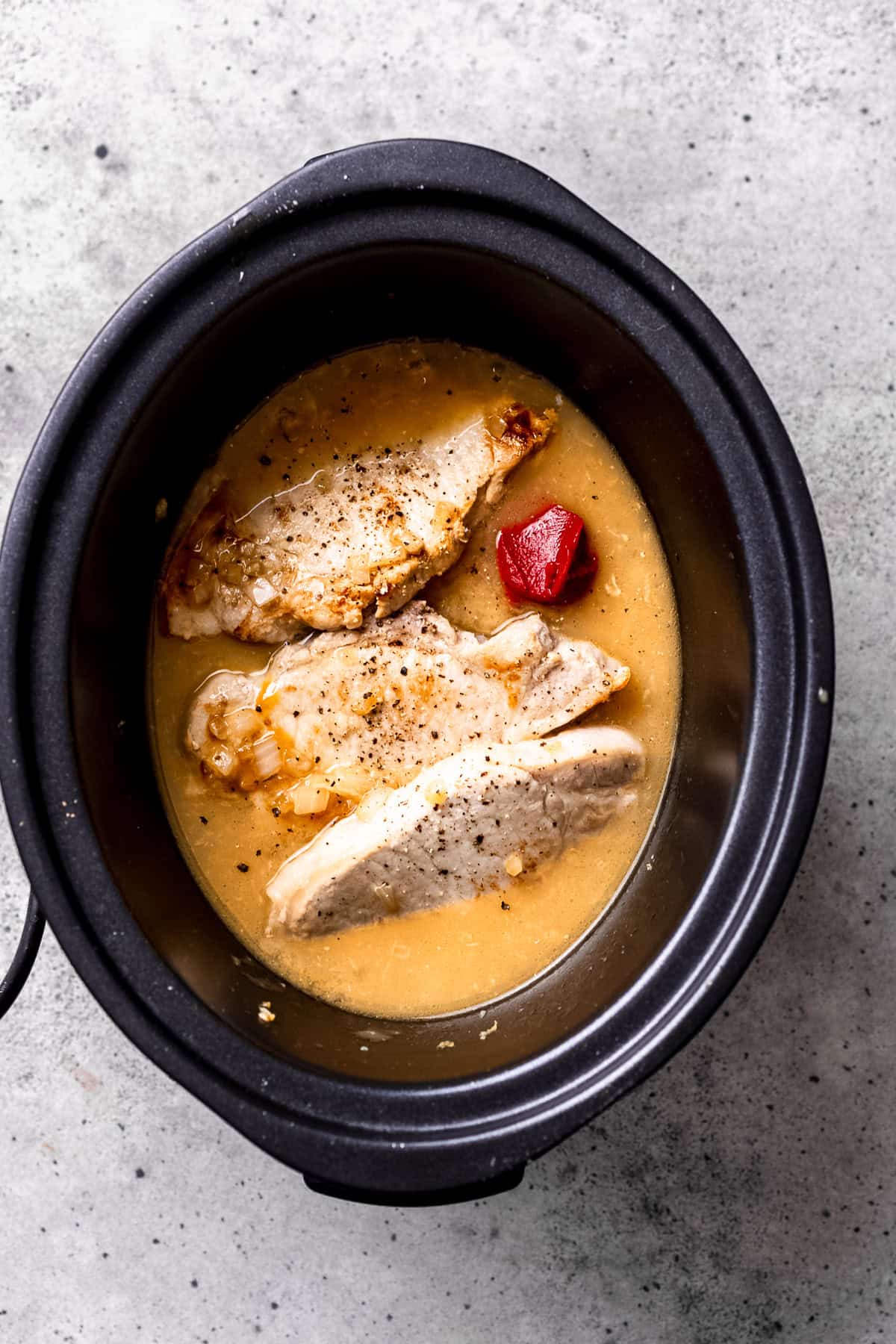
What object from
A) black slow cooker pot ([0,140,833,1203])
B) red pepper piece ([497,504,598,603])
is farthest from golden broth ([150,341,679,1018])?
black slow cooker pot ([0,140,833,1203])

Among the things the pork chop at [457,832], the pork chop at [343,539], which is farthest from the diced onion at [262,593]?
the pork chop at [457,832]

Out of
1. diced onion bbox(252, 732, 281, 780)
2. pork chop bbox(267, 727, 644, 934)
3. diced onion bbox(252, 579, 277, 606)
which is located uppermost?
diced onion bbox(252, 579, 277, 606)

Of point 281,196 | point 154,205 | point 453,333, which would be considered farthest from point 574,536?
point 154,205

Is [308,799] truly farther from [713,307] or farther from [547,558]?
[713,307]

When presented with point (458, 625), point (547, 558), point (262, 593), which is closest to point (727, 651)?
point (547, 558)

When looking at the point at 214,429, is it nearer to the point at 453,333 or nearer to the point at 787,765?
the point at 453,333

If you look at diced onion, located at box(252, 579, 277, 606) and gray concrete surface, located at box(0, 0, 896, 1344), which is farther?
gray concrete surface, located at box(0, 0, 896, 1344)

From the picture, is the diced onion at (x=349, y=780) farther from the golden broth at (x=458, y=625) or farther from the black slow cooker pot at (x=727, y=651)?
the black slow cooker pot at (x=727, y=651)

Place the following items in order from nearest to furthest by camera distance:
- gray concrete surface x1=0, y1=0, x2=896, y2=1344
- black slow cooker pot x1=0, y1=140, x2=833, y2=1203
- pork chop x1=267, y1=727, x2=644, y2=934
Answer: black slow cooker pot x1=0, y1=140, x2=833, y2=1203
pork chop x1=267, y1=727, x2=644, y2=934
gray concrete surface x1=0, y1=0, x2=896, y2=1344

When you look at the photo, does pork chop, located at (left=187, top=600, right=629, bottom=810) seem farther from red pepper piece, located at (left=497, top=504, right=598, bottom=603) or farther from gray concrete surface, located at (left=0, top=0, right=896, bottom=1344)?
gray concrete surface, located at (left=0, top=0, right=896, bottom=1344)
